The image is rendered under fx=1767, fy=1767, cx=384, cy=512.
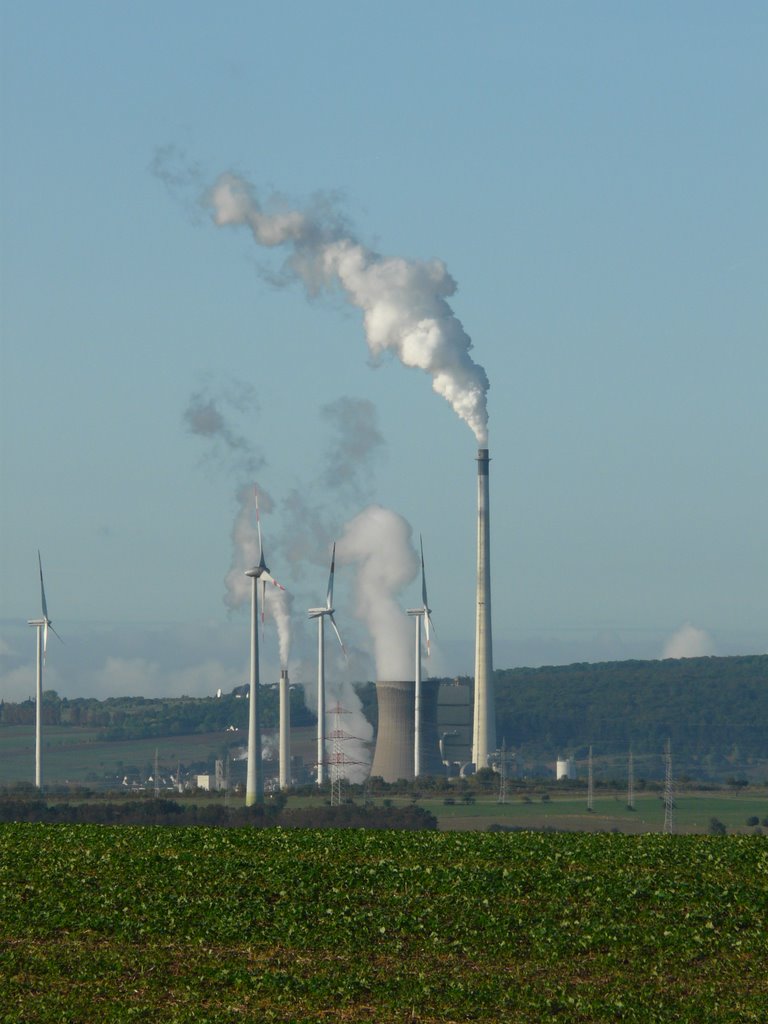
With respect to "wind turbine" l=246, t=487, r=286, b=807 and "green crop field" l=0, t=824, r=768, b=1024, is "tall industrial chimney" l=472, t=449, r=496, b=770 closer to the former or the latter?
"wind turbine" l=246, t=487, r=286, b=807

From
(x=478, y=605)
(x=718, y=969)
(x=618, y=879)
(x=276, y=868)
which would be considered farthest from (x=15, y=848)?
(x=478, y=605)

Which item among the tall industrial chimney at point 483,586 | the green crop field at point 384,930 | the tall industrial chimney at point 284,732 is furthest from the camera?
the tall industrial chimney at point 284,732

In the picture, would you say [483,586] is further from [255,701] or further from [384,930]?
[384,930]

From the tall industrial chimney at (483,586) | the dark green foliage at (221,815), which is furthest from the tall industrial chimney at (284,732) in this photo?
the dark green foliage at (221,815)

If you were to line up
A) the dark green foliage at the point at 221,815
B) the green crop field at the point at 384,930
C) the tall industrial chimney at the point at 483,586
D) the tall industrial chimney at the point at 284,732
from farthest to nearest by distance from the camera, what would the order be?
the tall industrial chimney at the point at 284,732
the tall industrial chimney at the point at 483,586
the dark green foliage at the point at 221,815
the green crop field at the point at 384,930

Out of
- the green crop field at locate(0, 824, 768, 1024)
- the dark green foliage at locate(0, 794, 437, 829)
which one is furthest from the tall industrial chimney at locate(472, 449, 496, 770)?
the green crop field at locate(0, 824, 768, 1024)

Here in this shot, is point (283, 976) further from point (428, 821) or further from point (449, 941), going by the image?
point (428, 821)

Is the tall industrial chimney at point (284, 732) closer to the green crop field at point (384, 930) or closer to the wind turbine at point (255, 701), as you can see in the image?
the wind turbine at point (255, 701)

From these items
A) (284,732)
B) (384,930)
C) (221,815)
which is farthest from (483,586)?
(384,930)

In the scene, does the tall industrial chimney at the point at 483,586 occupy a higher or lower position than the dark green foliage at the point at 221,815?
higher

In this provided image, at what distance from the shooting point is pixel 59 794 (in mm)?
197500

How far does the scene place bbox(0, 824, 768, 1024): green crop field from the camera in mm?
33531

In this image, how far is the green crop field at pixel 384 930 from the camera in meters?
33.5

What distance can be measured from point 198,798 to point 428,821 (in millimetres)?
50244
